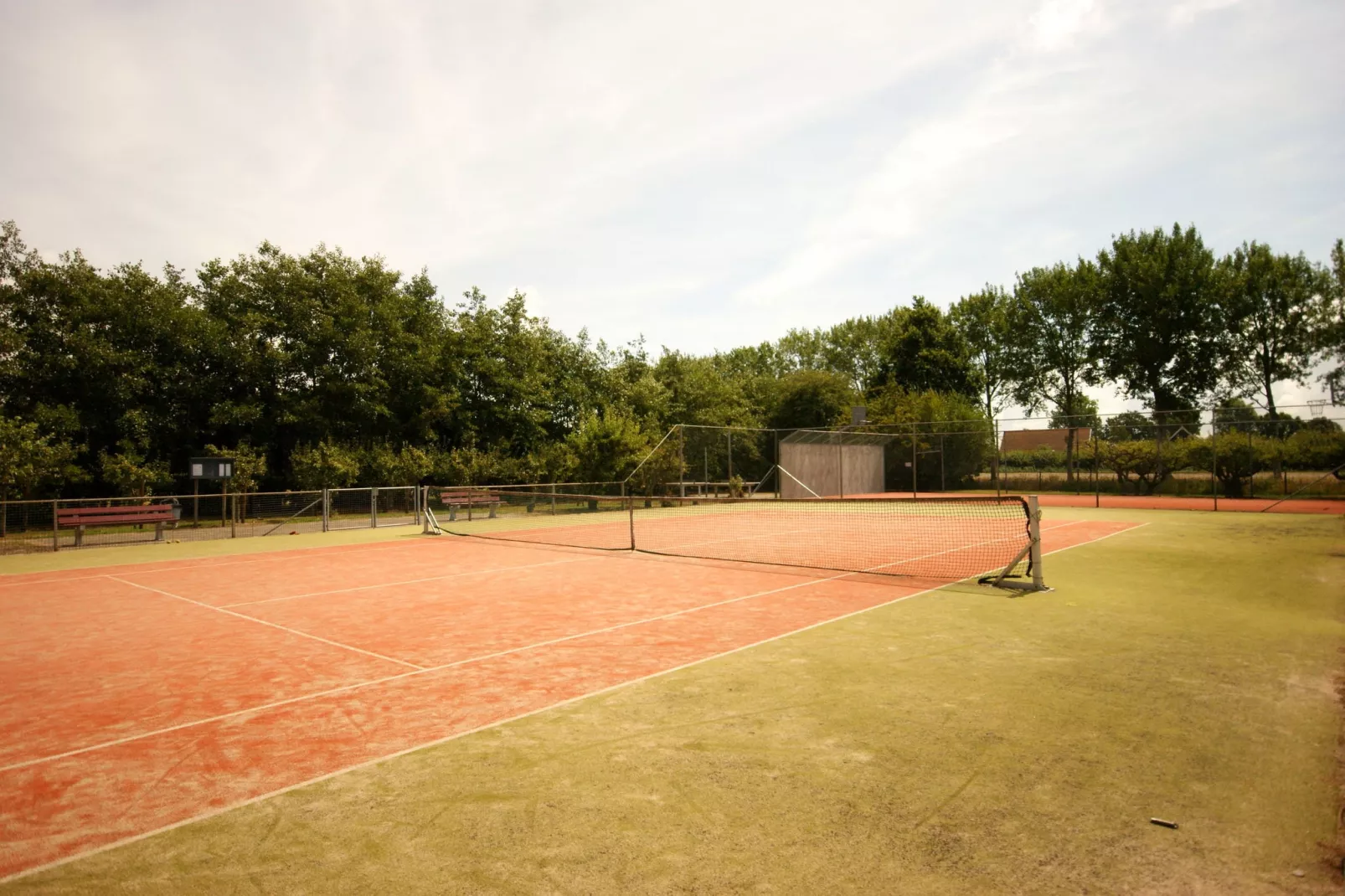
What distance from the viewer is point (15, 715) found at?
490 cm

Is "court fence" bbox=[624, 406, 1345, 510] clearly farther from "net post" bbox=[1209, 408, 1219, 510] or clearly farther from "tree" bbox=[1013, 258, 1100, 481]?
"tree" bbox=[1013, 258, 1100, 481]

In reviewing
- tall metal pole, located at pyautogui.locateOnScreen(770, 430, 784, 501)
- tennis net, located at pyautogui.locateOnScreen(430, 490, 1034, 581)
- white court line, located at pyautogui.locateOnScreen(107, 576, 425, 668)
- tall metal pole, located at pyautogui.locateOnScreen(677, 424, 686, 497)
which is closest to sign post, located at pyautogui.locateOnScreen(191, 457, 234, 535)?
tennis net, located at pyautogui.locateOnScreen(430, 490, 1034, 581)

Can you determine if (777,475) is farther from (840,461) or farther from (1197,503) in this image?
(1197,503)

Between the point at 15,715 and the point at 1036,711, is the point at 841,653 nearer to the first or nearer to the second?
the point at 1036,711

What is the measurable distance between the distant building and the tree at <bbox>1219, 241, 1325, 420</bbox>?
16.9 meters

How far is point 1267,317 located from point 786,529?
34.4 m

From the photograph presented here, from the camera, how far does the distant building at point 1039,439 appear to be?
1049 inches

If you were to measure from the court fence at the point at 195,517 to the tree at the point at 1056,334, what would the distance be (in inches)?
1380

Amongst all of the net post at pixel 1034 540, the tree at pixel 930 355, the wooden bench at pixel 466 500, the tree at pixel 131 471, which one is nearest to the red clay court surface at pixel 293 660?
the net post at pixel 1034 540

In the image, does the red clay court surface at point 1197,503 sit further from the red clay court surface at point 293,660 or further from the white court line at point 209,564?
the white court line at point 209,564

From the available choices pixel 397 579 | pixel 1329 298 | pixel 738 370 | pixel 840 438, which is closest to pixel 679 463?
pixel 840 438

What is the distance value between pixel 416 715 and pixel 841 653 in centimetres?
321

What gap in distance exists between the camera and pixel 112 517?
54.3 feet

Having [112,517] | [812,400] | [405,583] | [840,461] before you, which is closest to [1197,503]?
[840,461]
